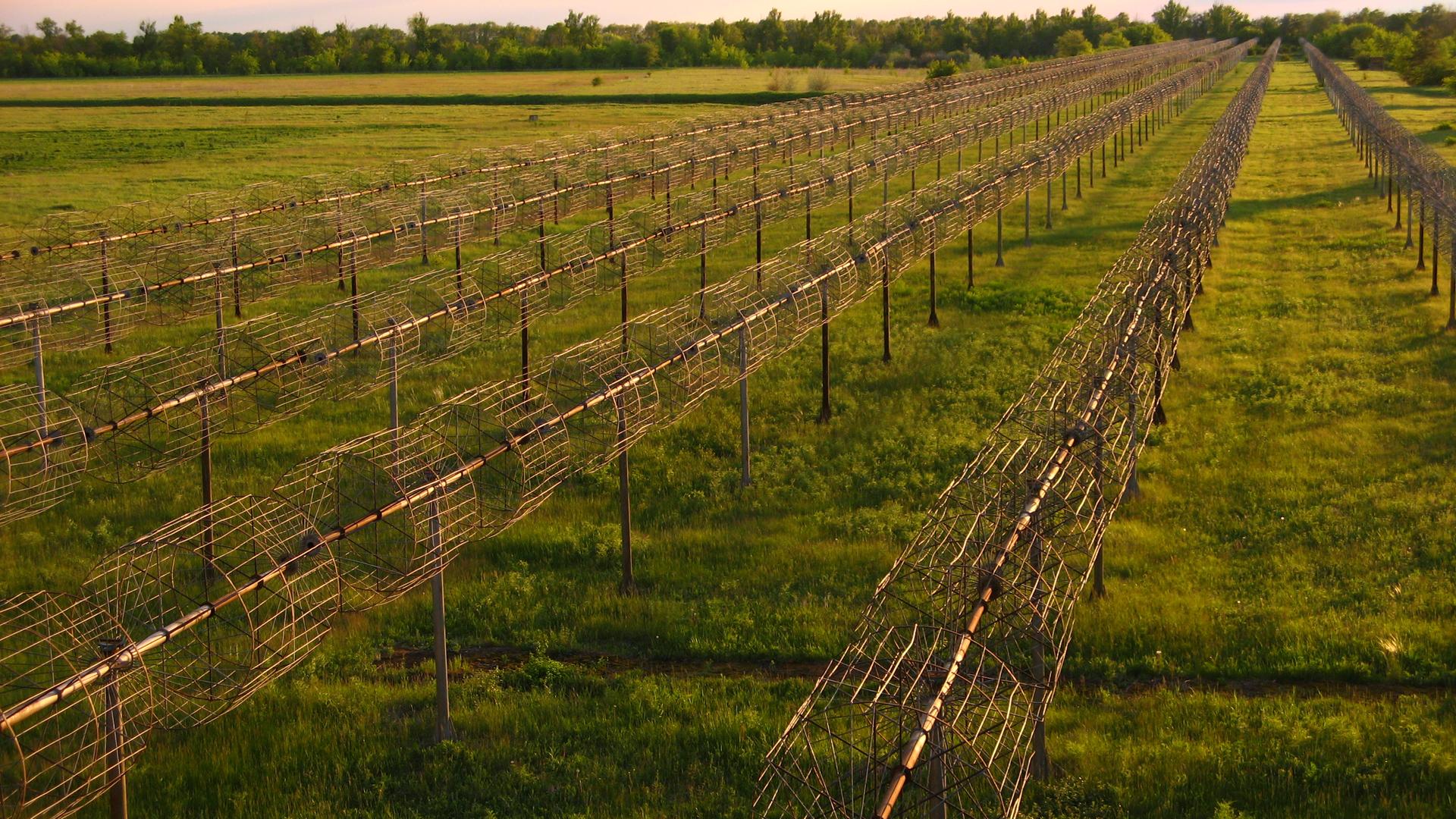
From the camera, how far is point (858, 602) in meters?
8.96

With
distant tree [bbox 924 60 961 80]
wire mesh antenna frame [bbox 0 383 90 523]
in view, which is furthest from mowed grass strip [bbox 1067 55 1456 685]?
distant tree [bbox 924 60 961 80]

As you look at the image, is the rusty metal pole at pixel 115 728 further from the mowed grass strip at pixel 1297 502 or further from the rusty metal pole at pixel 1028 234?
the rusty metal pole at pixel 1028 234

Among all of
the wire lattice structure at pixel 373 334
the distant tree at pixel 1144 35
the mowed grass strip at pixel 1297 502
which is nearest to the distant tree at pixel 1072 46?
the distant tree at pixel 1144 35

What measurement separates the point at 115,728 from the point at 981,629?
12.5 ft

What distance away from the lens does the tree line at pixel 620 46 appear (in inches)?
4013

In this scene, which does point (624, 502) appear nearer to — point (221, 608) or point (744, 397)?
point (744, 397)

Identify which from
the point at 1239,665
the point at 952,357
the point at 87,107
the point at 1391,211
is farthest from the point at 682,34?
the point at 1239,665

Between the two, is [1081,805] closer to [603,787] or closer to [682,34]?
[603,787]

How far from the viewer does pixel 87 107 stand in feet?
205

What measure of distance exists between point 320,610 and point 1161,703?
5270 millimetres

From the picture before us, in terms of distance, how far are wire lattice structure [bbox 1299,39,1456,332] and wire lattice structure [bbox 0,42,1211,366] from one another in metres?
11.9

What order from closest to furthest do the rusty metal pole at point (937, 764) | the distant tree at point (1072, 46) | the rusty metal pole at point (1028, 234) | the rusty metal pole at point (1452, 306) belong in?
the rusty metal pole at point (937, 764), the rusty metal pole at point (1452, 306), the rusty metal pole at point (1028, 234), the distant tree at point (1072, 46)

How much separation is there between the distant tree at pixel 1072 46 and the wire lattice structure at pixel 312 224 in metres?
93.6

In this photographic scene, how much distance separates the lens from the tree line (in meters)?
102
